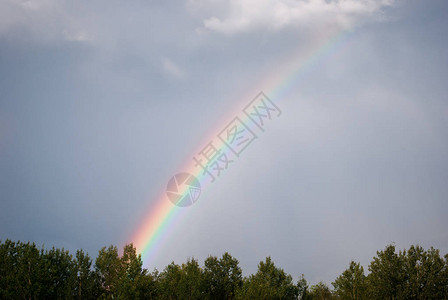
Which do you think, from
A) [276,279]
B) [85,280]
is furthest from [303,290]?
[85,280]

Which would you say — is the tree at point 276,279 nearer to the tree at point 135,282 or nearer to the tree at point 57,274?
the tree at point 135,282

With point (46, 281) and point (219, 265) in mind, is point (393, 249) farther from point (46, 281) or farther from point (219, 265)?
point (46, 281)

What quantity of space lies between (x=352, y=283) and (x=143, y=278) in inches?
1090

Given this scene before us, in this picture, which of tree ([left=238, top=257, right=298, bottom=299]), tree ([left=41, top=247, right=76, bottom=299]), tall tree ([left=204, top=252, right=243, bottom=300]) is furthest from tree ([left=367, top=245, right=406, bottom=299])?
tree ([left=41, top=247, right=76, bottom=299])

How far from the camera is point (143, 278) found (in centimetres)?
3784

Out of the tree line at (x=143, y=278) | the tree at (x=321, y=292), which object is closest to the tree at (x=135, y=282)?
the tree line at (x=143, y=278)

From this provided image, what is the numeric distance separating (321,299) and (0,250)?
5588 cm

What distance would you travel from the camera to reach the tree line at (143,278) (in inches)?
1566

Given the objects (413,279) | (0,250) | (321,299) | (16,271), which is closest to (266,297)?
(413,279)

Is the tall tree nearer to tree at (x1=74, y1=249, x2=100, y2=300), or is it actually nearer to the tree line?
the tree line

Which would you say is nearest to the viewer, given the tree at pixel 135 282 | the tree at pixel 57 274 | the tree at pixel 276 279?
the tree at pixel 135 282

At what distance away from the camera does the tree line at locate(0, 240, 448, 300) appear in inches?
1566

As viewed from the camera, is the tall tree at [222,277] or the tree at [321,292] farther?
the tree at [321,292]

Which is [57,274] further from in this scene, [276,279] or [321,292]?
[321,292]
